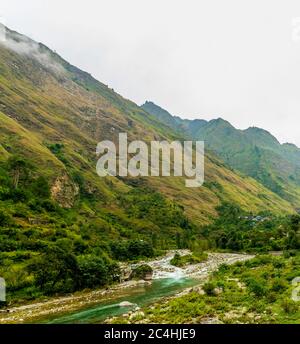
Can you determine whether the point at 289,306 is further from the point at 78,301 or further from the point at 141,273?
the point at 141,273

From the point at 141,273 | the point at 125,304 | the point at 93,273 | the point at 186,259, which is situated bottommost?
the point at 125,304

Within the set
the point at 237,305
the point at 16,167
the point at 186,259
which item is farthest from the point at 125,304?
the point at 16,167

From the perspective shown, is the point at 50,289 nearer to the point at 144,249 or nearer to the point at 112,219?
the point at 144,249

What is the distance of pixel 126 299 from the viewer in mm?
66750

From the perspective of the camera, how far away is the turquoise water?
5378cm

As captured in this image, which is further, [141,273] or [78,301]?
[141,273]

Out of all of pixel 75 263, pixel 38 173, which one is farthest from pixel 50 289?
pixel 38 173

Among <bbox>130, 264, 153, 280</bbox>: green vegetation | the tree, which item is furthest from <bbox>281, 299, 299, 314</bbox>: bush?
the tree

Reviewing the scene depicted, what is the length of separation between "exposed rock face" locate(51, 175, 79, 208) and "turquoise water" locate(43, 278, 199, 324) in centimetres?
8327

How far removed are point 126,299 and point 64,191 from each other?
109m

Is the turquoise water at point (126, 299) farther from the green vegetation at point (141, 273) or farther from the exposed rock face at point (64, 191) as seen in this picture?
the exposed rock face at point (64, 191)

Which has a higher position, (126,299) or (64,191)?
(64,191)

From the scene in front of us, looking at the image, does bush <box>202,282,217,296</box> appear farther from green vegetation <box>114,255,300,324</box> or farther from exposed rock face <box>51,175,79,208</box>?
exposed rock face <box>51,175,79,208</box>

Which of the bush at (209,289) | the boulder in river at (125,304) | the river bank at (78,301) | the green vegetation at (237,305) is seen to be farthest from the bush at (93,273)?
the bush at (209,289)
